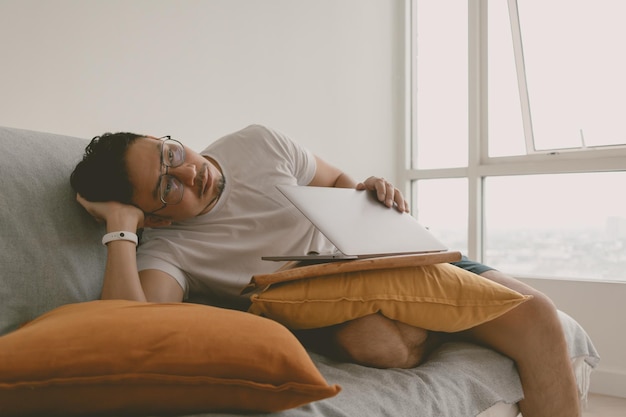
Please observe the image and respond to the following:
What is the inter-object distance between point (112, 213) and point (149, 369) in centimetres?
72

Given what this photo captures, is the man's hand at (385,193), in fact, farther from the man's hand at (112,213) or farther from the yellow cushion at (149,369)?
the yellow cushion at (149,369)

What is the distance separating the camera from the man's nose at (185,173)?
4.64 ft

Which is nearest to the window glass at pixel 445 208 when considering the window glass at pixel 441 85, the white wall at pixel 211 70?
the window glass at pixel 441 85

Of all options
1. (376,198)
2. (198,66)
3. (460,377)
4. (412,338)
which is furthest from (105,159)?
(198,66)

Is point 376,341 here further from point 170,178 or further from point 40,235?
point 40,235

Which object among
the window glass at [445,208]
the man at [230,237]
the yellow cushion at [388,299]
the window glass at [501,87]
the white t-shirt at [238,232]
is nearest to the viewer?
the yellow cushion at [388,299]

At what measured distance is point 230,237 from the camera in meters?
1.57

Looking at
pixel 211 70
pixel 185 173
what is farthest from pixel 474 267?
pixel 211 70

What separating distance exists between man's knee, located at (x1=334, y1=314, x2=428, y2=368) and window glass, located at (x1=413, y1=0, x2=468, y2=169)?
2.56 m

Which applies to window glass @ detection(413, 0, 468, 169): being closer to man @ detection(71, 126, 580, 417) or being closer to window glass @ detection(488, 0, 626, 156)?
window glass @ detection(488, 0, 626, 156)

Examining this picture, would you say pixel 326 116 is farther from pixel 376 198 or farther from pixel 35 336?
pixel 35 336

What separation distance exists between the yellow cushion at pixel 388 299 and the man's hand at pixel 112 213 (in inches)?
16.5

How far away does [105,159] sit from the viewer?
53.2 inches

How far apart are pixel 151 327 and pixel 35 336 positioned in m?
0.15
